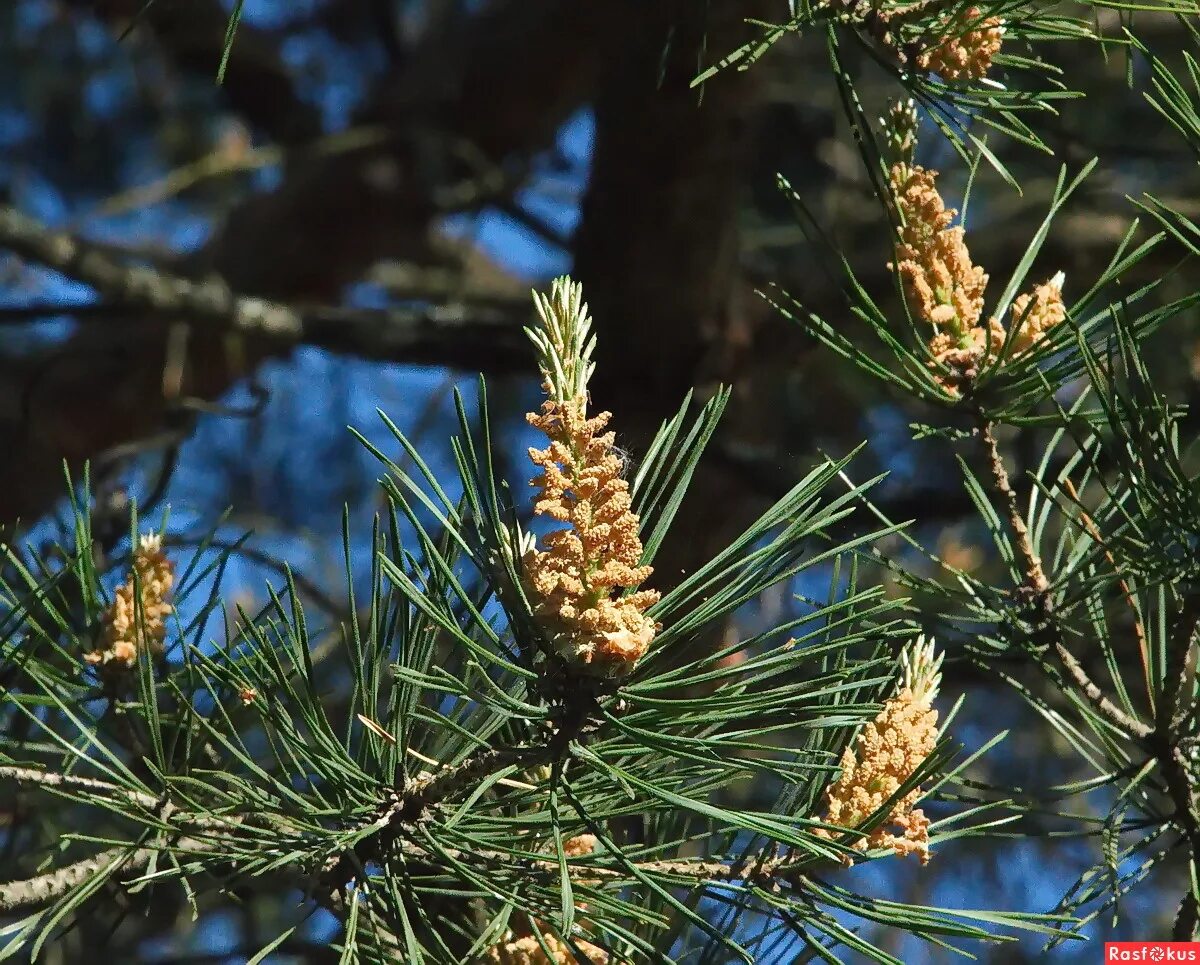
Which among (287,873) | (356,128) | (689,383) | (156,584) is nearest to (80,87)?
(356,128)

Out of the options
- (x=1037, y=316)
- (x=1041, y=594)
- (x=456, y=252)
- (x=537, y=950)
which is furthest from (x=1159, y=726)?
(x=456, y=252)

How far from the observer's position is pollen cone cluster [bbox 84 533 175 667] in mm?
611

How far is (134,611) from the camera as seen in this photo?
62cm

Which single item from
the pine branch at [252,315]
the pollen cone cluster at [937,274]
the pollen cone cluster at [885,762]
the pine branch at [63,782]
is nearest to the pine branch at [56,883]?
the pine branch at [63,782]

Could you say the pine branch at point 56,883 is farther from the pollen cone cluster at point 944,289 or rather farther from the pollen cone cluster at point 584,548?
the pollen cone cluster at point 944,289

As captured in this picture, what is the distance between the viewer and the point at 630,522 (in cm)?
40

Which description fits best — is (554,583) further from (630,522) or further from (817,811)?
(817,811)

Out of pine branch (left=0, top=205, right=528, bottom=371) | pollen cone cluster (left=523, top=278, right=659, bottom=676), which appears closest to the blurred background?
pine branch (left=0, top=205, right=528, bottom=371)

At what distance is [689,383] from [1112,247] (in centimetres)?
51

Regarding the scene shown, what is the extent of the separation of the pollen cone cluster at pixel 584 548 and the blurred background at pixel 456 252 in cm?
26

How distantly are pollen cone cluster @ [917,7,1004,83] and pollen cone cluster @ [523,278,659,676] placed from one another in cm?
26

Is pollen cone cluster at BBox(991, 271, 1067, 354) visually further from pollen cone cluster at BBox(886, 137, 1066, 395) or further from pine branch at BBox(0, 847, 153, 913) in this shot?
pine branch at BBox(0, 847, 153, 913)

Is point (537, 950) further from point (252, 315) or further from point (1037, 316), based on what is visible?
point (252, 315)

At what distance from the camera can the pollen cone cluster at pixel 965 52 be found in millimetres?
566
